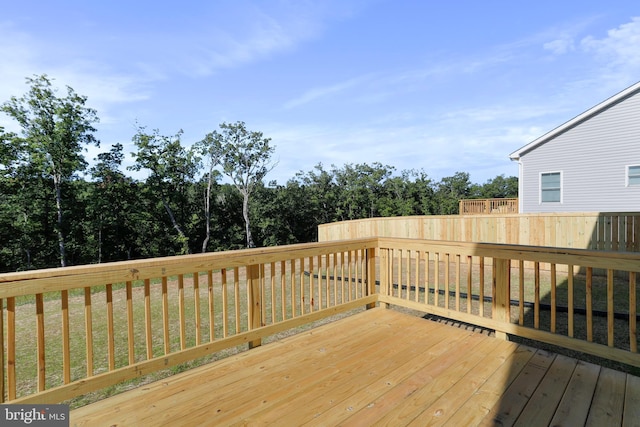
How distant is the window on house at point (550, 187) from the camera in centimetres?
1091

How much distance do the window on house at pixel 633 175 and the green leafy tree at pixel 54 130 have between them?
69.9ft

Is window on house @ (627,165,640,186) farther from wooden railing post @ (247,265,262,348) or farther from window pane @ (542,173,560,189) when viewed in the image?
wooden railing post @ (247,265,262,348)

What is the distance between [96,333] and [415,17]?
26.7ft

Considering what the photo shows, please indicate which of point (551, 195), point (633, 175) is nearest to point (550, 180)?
point (551, 195)

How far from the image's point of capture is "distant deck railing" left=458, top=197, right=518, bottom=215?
603 inches

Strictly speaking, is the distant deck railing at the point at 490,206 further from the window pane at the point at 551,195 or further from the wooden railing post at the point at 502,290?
the wooden railing post at the point at 502,290

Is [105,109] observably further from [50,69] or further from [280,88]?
[280,88]

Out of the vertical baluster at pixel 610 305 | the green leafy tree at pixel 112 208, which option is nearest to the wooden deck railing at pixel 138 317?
the vertical baluster at pixel 610 305

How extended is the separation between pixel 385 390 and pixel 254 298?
1261mm

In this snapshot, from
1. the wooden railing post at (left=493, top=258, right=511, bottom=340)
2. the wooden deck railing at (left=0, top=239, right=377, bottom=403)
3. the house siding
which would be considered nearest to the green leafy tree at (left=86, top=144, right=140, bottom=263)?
the wooden deck railing at (left=0, top=239, right=377, bottom=403)

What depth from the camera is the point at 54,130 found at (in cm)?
1405

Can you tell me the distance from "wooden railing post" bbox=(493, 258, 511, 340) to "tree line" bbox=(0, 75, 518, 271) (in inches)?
687

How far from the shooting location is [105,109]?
15.5 meters

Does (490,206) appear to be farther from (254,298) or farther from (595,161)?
(254,298)
